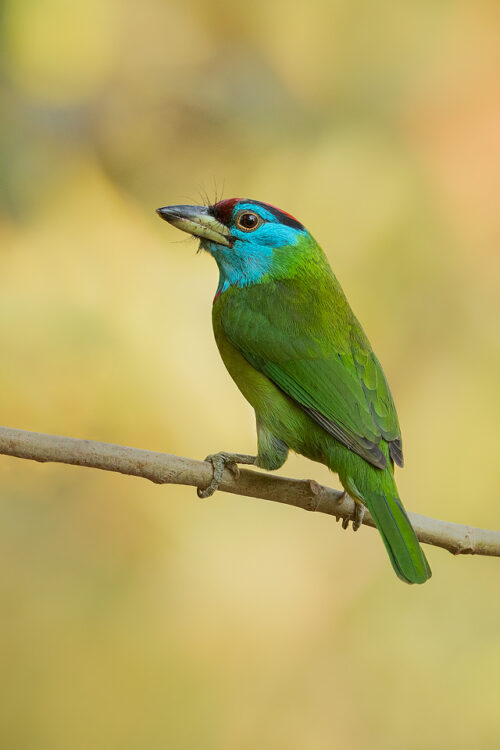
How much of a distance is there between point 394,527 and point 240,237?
1.20 meters

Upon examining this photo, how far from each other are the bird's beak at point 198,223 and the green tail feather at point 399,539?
1.09m

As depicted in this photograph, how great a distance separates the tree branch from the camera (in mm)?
2400

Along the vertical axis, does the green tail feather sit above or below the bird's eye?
below

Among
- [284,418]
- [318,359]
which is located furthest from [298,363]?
[284,418]

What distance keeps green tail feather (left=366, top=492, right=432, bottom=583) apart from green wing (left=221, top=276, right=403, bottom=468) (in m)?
0.13

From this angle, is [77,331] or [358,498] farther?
[77,331]

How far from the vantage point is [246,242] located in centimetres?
333

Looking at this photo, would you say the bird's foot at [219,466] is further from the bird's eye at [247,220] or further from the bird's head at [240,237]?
the bird's eye at [247,220]

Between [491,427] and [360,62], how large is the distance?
2320 mm

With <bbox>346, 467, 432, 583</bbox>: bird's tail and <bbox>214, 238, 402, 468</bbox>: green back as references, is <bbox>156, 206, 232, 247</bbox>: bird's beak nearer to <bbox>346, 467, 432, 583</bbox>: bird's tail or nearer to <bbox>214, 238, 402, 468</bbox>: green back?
<bbox>214, 238, 402, 468</bbox>: green back

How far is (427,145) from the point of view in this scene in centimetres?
556

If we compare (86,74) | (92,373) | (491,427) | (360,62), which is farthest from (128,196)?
(491,427)

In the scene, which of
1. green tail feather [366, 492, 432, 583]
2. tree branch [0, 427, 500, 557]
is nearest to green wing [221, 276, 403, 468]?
green tail feather [366, 492, 432, 583]

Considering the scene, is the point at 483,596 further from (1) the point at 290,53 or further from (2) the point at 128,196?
(1) the point at 290,53
